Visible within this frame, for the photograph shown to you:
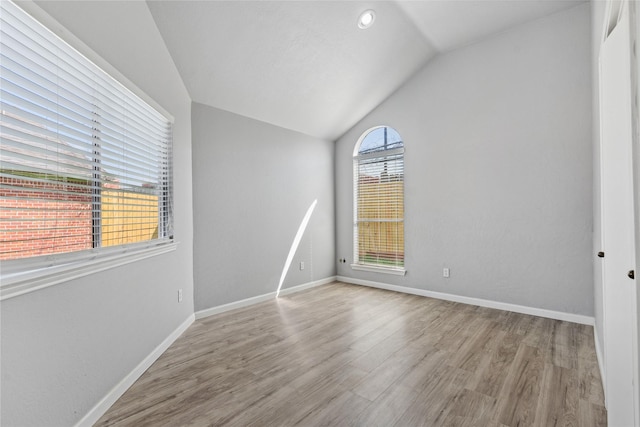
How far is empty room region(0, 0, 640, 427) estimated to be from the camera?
1443mm

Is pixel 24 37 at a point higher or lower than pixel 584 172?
higher

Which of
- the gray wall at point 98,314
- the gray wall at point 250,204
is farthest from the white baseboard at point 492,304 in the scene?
the gray wall at point 98,314

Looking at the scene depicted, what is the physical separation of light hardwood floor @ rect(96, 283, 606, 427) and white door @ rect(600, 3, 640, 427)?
1.05 feet

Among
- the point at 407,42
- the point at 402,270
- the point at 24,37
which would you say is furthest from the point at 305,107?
the point at 24,37

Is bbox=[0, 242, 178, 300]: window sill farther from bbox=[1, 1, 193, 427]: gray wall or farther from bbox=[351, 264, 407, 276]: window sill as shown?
bbox=[351, 264, 407, 276]: window sill

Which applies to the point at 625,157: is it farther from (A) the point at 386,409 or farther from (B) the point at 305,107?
(B) the point at 305,107

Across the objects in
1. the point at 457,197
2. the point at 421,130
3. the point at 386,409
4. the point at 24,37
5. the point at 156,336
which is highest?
the point at 421,130

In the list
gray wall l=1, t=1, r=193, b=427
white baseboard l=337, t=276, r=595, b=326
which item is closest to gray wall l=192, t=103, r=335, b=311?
gray wall l=1, t=1, r=193, b=427

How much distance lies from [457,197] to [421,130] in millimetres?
1025

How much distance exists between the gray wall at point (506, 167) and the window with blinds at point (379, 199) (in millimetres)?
172

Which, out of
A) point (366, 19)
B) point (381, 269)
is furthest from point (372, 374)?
point (366, 19)

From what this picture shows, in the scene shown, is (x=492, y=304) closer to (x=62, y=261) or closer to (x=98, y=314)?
(x=98, y=314)

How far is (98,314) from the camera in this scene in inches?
68.9

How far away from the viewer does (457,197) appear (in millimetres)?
3893
